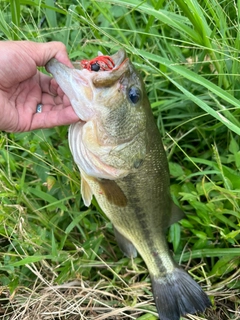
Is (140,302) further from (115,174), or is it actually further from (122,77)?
(122,77)

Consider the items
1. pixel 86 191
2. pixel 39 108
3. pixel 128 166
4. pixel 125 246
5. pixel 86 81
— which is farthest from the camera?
pixel 125 246

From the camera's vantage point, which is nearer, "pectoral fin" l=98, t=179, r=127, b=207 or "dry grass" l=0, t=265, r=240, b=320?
"pectoral fin" l=98, t=179, r=127, b=207

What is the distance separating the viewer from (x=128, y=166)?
6.33 feet

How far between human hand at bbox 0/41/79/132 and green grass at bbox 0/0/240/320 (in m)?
A: 0.17

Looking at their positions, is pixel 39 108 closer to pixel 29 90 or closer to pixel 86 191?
pixel 29 90

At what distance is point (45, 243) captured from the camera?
2230mm

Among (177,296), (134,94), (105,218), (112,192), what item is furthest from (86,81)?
(177,296)

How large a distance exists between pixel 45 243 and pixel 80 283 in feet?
1.31

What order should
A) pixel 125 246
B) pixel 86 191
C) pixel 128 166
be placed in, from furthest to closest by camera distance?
pixel 125 246 < pixel 86 191 < pixel 128 166

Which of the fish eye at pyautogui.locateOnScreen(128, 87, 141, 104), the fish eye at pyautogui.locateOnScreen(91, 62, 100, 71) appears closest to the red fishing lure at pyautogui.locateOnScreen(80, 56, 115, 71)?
the fish eye at pyautogui.locateOnScreen(91, 62, 100, 71)

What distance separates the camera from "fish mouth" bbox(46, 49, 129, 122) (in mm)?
1734

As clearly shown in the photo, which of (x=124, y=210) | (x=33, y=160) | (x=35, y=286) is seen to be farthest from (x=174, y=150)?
(x=35, y=286)

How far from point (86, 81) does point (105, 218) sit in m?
1.02

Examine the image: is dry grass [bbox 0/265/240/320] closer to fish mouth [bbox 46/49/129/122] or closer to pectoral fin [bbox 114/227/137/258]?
pectoral fin [bbox 114/227/137/258]
